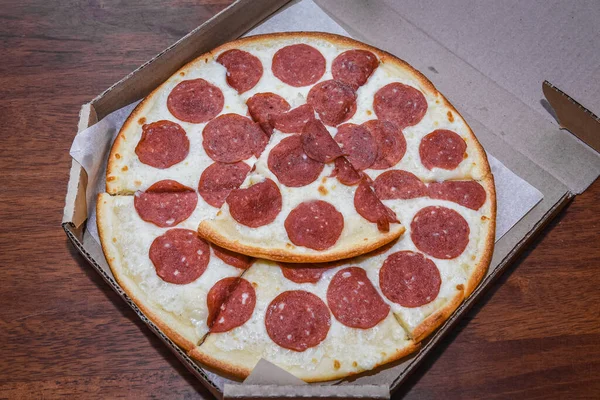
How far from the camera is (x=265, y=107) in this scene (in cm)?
287

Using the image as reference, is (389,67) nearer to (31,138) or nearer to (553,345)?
(553,345)

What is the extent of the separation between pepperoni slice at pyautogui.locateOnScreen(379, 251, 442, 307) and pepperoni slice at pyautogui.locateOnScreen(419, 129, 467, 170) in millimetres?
475

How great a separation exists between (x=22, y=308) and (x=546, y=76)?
2844 mm

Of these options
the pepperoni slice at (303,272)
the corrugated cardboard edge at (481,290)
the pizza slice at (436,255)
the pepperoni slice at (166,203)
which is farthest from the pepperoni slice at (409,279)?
the pepperoni slice at (166,203)

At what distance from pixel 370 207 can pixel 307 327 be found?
23.0 inches

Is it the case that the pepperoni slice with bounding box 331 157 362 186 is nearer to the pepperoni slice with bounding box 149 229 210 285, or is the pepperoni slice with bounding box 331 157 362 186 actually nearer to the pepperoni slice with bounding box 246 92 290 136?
the pepperoni slice with bounding box 246 92 290 136

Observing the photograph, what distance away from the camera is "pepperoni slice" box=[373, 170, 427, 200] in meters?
2.73

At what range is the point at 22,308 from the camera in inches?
104

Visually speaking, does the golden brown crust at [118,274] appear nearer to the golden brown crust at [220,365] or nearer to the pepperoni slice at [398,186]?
the golden brown crust at [220,365]

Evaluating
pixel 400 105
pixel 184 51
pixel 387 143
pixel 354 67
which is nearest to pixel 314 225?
pixel 387 143

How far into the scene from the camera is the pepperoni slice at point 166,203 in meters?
2.67

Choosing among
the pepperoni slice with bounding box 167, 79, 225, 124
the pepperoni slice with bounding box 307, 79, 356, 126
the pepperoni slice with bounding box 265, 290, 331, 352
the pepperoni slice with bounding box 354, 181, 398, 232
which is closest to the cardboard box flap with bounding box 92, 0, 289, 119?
the pepperoni slice with bounding box 167, 79, 225, 124

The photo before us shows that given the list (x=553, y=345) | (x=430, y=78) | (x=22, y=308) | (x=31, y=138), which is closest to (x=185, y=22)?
(x=31, y=138)

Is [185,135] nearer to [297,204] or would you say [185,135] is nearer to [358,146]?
[297,204]
